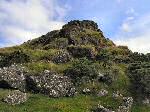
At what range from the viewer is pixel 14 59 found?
67.2m

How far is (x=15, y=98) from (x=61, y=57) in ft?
56.6

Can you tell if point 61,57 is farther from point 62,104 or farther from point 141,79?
point 62,104

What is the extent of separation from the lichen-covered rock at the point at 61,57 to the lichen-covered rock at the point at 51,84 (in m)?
8.49

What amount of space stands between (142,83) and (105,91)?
6242 mm

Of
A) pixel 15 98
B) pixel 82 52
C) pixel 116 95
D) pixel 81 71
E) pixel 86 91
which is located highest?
pixel 82 52

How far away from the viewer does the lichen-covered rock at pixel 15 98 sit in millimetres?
54000

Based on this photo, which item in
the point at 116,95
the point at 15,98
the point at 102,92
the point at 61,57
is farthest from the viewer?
the point at 61,57

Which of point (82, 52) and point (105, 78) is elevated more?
point (82, 52)

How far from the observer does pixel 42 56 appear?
71500 millimetres

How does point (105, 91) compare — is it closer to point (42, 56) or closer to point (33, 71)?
point (33, 71)

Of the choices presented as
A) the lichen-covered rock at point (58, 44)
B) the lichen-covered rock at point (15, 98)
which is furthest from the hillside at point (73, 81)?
the lichen-covered rock at point (58, 44)

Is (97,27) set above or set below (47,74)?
above

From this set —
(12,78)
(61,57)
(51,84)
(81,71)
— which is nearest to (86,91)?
(81,71)

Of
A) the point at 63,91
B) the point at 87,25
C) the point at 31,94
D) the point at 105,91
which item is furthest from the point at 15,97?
the point at 87,25
